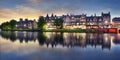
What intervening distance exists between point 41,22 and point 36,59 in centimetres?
10452

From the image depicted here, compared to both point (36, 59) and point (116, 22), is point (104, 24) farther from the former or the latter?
point (36, 59)

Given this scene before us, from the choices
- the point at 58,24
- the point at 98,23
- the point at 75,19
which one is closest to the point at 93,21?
the point at 98,23

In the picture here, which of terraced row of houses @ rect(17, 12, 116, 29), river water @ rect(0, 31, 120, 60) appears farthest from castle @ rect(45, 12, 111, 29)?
river water @ rect(0, 31, 120, 60)

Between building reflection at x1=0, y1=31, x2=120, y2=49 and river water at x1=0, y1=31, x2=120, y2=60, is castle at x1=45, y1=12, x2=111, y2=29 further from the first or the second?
river water at x1=0, y1=31, x2=120, y2=60

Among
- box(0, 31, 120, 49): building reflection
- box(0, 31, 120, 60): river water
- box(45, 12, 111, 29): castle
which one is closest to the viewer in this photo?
box(0, 31, 120, 60): river water

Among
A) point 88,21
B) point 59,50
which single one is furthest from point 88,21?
point 59,50

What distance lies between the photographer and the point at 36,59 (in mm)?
14148

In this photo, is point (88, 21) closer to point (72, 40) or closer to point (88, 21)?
point (88, 21)

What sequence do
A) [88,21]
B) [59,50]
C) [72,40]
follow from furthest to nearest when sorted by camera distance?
[88,21] < [72,40] < [59,50]

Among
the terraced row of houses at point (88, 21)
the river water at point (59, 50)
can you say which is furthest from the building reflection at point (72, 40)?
the terraced row of houses at point (88, 21)

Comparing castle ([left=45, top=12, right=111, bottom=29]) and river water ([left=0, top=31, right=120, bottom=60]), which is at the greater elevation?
castle ([left=45, top=12, right=111, bottom=29])

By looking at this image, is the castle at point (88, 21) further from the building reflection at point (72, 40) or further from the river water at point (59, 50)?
the river water at point (59, 50)

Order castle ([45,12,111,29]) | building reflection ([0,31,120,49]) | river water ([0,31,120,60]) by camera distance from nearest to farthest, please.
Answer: river water ([0,31,120,60]) < building reflection ([0,31,120,49]) < castle ([45,12,111,29])

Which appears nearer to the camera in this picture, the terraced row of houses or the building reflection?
the building reflection
